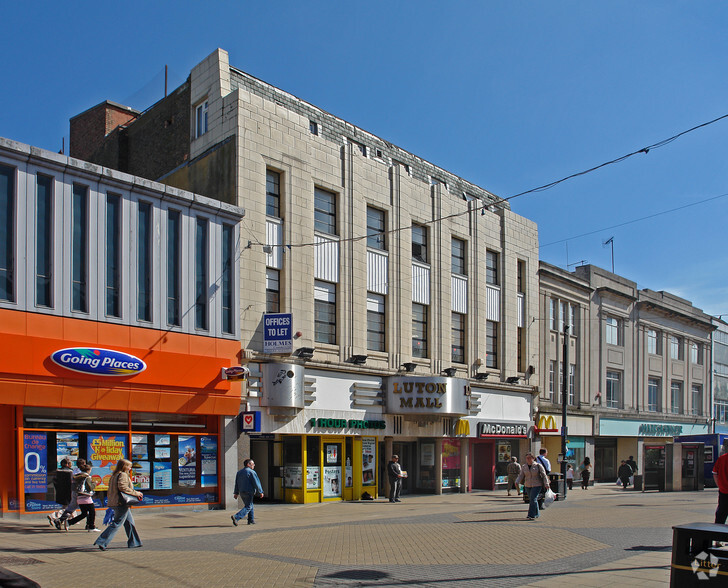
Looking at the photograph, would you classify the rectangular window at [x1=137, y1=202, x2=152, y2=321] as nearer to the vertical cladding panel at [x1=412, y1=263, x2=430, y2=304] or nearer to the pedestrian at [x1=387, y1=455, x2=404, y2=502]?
the pedestrian at [x1=387, y1=455, x2=404, y2=502]

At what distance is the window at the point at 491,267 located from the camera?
34.1 metres

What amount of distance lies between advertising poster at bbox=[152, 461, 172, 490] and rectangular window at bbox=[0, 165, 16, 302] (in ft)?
19.8

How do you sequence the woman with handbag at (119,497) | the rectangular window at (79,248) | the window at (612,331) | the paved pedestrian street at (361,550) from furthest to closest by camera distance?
the window at (612,331) < the rectangular window at (79,248) < the woman with handbag at (119,497) < the paved pedestrian street at (361,550)

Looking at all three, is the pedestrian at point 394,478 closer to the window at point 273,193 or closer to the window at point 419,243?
the window at point 419,243

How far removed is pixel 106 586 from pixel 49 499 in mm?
8924

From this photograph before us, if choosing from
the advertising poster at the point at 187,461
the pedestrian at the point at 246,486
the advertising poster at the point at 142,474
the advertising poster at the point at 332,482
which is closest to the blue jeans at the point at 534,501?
the pedestrian at the point at 246,486

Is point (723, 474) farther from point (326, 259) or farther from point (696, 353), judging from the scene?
point (696, 353)

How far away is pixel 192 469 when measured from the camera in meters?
21.1

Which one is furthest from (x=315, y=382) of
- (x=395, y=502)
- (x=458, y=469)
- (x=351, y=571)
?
(x=351, y=571)

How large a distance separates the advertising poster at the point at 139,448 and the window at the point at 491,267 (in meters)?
18.4

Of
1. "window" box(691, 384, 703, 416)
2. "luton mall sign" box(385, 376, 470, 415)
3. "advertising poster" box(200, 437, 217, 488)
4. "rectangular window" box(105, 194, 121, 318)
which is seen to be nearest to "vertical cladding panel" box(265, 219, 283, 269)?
"rectangular window" box(105, 194, 121, 318)

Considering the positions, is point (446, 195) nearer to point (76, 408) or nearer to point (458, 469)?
point (458, 469)

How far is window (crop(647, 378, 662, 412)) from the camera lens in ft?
159

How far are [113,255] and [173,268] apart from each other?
1.90 m
